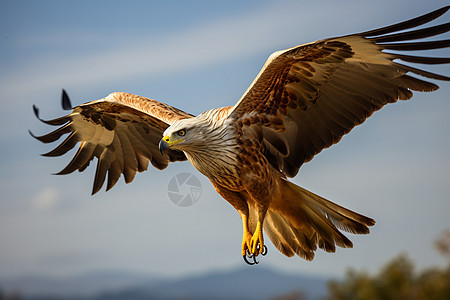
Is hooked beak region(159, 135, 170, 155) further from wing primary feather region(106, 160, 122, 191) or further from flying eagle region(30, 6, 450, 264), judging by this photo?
wing primary feather region(106, 160, 122, 191)

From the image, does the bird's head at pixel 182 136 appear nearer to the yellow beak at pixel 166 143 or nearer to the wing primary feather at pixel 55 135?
the yellow beak at pixel 166 143

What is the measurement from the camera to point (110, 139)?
6949mm

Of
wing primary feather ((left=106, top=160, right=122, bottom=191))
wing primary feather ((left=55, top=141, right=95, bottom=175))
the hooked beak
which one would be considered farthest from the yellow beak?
wing primary feather ((left=55, top=141, right=95, bottom=175))

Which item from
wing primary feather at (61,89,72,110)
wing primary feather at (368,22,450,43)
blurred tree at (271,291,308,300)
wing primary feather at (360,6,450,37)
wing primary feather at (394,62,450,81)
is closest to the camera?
wing primary feather at (360,6,450,37)

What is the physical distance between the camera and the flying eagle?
194 inches

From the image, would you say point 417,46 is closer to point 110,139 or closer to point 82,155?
point 110,139

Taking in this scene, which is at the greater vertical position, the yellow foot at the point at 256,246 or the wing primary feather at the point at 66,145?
the wing primary feather at the point at 66,145

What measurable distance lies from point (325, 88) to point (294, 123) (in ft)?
1.36

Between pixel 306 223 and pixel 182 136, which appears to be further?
pixel 306 223

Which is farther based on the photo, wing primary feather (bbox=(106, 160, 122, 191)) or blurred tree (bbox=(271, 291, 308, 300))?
blurred tree (bbox=(271, 291, 308, 300))

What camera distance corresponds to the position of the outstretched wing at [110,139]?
21.4 ft

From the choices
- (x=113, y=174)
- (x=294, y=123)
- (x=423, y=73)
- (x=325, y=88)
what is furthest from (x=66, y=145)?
(x=423, y=73)

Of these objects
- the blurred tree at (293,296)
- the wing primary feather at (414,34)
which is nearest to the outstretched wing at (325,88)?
the wing primary feather at (414,34)

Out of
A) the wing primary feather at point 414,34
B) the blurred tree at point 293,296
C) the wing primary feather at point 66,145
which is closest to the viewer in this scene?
the wing primary feather at point 414,34
